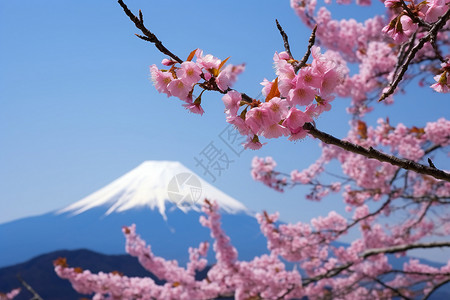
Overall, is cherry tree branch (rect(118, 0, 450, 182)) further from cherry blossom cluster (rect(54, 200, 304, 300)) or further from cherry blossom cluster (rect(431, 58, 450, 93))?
cherry blossom cluster (rect(54, 200, 304, 300))

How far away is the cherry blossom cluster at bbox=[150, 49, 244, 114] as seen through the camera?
122 centimetres

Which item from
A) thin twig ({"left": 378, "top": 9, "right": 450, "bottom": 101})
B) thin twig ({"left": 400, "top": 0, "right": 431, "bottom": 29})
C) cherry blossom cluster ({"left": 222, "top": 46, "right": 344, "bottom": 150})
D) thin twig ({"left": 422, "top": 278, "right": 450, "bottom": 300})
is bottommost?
cherry blossom cluster ({"left": 222, "top": 46, "right": 344, "bottom": 150})

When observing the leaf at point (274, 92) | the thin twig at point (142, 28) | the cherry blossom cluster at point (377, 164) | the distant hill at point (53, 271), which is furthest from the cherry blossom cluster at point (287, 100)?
the distant hill at point (53, 271)

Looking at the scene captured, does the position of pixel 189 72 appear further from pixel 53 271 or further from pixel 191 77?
pixel 53 271

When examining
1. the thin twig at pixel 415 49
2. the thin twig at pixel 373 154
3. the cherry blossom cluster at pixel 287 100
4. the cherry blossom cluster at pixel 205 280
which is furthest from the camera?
the cherry blossom cluster at pixel 205 280

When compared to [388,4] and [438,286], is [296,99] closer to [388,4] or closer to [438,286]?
[388,4]

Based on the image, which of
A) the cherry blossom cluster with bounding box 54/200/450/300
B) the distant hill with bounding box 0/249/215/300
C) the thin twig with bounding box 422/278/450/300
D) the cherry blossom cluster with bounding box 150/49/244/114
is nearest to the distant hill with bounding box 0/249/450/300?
the distant hill with bounding box 0/249/215/300

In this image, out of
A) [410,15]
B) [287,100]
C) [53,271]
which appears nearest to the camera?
[287,100]

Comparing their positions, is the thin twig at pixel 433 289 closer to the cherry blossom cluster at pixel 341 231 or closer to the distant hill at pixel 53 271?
the cherry blossom cluster at pixel 341 231

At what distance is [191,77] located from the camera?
1.24m

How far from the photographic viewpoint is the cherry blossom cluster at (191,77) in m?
1.22

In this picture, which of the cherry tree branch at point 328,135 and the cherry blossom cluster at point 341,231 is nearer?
the cherry tree branch at point 328,135

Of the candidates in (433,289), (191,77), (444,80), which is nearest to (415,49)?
(444,80)

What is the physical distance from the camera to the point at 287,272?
5.77 meters
